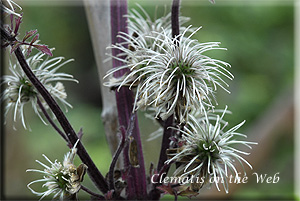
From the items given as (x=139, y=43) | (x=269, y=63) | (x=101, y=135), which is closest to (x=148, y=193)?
(x=139, y=43)

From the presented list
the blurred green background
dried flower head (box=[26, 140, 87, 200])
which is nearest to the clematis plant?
dried flower head (box=[26, 140, 87, 200])

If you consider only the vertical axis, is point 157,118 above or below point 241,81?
above

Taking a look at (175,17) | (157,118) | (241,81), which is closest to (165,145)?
(157,118)

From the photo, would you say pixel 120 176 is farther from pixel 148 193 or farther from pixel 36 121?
pixel 36 121

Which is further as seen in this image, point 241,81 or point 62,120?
point 241,81

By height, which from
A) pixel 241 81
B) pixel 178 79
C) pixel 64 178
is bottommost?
pixel 241 81

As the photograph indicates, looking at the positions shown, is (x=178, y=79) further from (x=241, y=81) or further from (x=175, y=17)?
(x=241, y=81)
